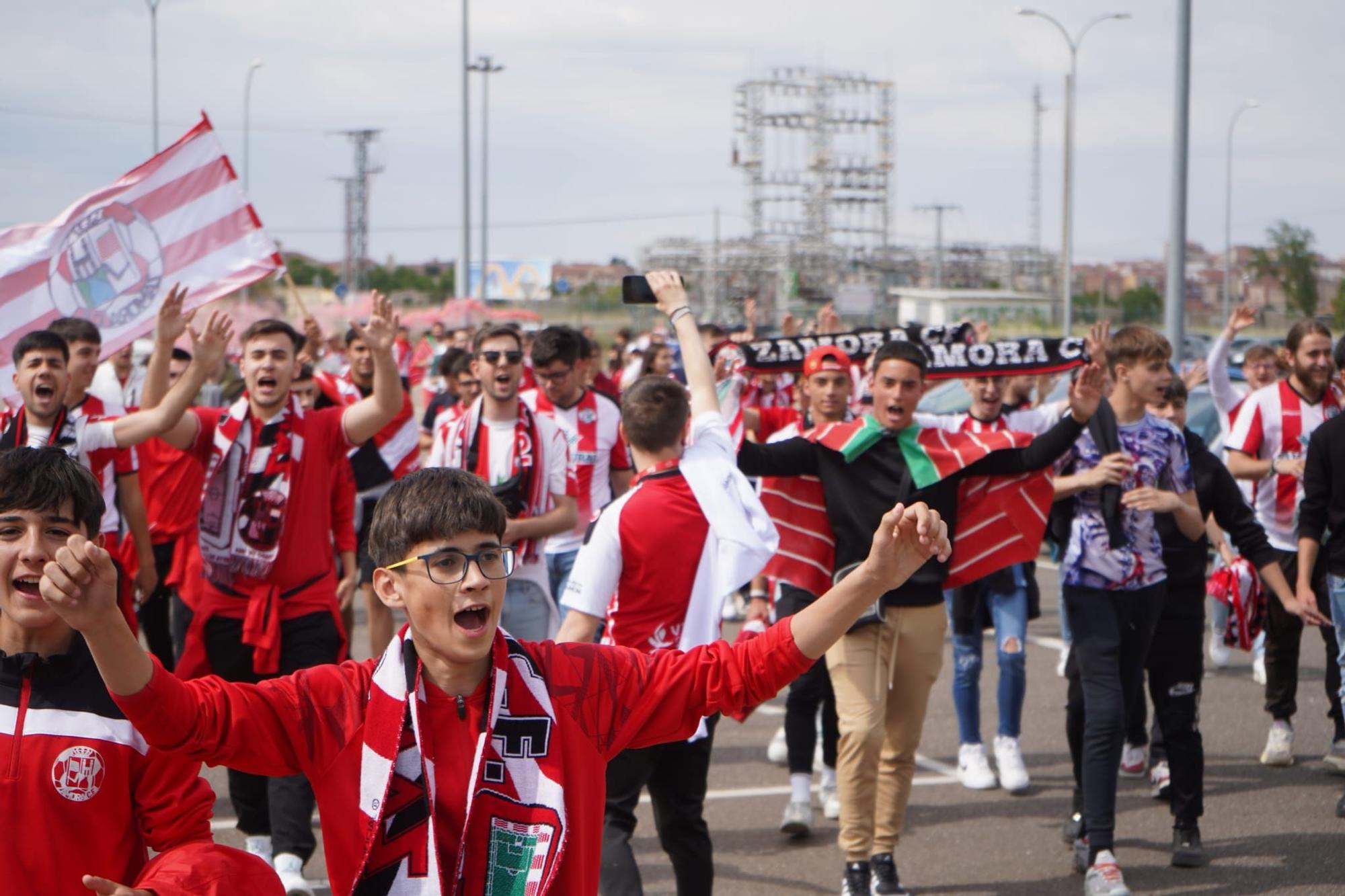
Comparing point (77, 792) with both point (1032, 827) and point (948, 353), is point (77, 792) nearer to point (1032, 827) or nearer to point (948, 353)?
point (1032, 827)

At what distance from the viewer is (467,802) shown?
2.70 meters

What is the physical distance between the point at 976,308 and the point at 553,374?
49.4 m

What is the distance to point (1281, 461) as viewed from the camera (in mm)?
8039

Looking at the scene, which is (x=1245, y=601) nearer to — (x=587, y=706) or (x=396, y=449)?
(x=396, y=449)

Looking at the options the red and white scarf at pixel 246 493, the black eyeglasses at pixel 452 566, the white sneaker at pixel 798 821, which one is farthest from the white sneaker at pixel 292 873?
the black eyeglasses at pixel 452 566

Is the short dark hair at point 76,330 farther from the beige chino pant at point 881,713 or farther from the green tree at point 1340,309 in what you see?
the green tree at point 1340,309

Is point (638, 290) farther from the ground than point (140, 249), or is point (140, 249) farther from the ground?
point (140, 249)

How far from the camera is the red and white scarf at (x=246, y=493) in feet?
18.5

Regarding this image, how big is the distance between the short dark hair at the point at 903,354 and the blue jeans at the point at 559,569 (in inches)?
93.8

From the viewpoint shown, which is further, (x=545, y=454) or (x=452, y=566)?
(x=545, y=454)

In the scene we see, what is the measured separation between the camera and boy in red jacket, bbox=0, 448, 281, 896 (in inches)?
115

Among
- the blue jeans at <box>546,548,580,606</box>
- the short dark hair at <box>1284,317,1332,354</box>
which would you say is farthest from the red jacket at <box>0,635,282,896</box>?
the short dark hair at <box>1284,317,1332,354</box>

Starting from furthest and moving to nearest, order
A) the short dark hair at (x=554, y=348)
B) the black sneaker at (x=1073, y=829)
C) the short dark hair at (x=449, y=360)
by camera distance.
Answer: the short dark hair at (x=449, y=360) → the short dark hair at (x=554, y=348) → the black sneaker at (x=1073, y=829)

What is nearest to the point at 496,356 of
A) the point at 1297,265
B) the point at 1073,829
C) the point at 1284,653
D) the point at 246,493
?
the point at 246,493
